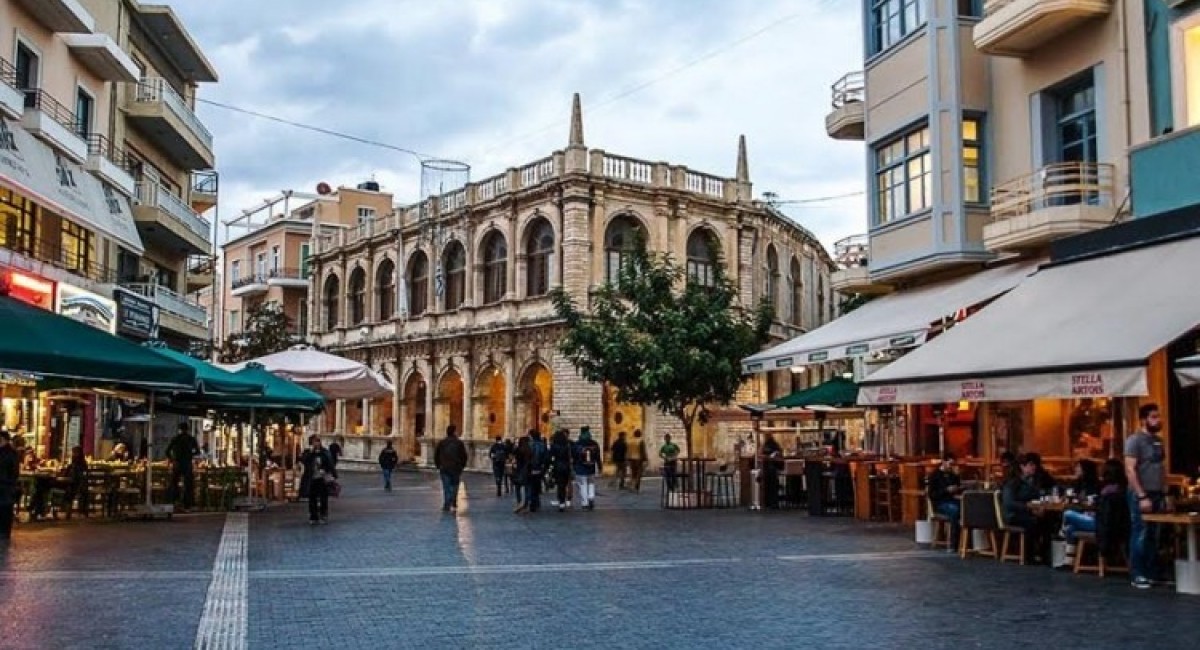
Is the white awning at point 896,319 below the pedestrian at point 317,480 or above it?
above

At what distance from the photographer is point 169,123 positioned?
31.5 meters

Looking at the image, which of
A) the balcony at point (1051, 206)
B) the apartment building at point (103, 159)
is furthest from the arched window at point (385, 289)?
the balcony at point (1051, 206)

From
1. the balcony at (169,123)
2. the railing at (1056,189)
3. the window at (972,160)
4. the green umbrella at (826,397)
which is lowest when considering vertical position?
the green umbrella at (826,397)

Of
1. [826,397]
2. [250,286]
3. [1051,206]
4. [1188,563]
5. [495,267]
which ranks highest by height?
[250,286]

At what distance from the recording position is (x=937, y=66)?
1827 centimetres

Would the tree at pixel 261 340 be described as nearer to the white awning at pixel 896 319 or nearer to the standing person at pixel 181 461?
the standing person at pixel 181 461

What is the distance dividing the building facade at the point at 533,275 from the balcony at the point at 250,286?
44.9ft

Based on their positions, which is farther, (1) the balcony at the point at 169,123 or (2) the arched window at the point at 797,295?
(2) the arched window at the point at 797,295

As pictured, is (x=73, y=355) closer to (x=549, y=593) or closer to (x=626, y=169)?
(x=549, y=593)

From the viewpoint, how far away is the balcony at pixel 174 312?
1189 inches

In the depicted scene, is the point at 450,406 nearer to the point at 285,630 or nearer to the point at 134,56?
the point at 134,56

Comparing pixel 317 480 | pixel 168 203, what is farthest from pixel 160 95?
pixel 317 480

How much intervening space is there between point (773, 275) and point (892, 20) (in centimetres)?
2546

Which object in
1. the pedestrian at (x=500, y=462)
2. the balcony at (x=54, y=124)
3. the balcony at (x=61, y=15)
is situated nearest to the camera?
the balcony at (x=54, y=124)
